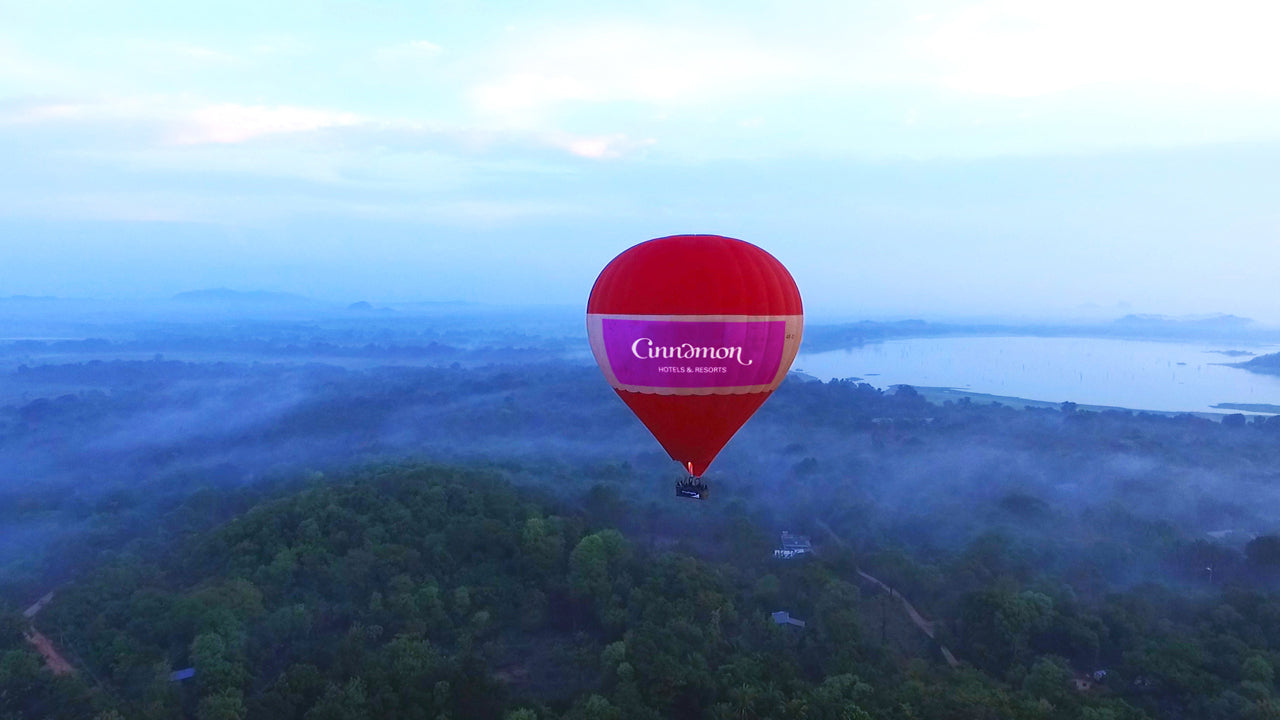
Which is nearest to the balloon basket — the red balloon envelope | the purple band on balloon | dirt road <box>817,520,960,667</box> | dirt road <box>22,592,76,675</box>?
the red balloon envelope

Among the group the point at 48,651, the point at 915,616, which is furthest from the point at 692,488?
the point at 48,651

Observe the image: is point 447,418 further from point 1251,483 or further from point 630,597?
point 1251,483

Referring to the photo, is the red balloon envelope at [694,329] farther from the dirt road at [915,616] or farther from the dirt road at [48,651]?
the dirt road at [48,651]

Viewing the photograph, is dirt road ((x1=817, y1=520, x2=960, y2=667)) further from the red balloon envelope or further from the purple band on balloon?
the purple band on balloon

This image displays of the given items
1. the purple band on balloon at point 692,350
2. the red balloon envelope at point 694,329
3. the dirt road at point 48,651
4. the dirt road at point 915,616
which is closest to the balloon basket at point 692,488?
the red balloon envelope at point 694,329

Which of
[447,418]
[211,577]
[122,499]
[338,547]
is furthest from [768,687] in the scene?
[447,418]

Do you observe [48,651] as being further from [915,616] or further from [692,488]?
[915,616]
